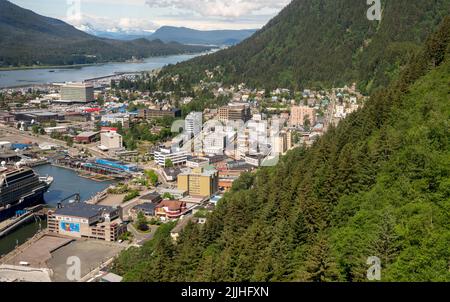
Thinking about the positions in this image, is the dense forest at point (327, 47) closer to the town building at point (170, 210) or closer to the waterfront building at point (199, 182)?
the waterfront building at point (199, 182)

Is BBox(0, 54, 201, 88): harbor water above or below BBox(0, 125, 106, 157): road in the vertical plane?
above

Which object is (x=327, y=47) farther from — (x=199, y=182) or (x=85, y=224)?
(x=85, y=224)

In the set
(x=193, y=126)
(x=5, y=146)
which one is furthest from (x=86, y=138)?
(x=193, y=126)

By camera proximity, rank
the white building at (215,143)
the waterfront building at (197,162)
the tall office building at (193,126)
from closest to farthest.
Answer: the waterfront building at (197,162) → the white building at (215,143) → the tall office building at (193,126)

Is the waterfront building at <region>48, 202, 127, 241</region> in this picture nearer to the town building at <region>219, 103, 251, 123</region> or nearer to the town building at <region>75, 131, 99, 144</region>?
the town building at <region>75, 131, 99, 144</region>

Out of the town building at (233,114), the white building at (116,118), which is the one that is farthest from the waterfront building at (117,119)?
the town building at (233,114)

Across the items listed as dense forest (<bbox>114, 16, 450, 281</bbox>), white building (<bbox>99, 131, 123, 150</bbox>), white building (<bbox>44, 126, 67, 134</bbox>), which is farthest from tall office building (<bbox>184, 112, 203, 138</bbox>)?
dense forest (<bbox>114, 16, 450, 281</bbox>)
